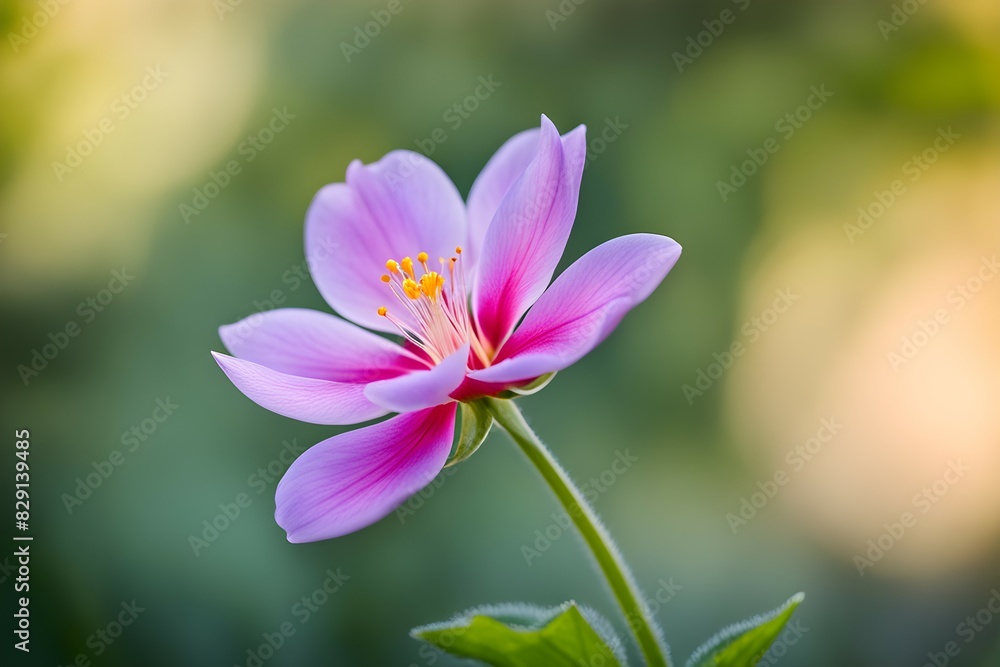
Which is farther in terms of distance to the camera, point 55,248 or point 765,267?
point 765,267

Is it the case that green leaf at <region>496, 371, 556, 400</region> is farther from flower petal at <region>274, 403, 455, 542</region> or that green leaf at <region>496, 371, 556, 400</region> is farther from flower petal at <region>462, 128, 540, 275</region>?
flower petal at <region>462, 128, 540, 275</region>

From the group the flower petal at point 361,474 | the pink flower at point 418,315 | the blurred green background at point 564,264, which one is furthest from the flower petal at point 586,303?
the blurred green background at point 564,264

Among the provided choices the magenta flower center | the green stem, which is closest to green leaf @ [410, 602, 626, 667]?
the green stem

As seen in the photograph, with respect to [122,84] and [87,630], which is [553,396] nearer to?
[87,630]

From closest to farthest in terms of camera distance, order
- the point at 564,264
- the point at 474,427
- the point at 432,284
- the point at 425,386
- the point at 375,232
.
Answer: the point at 425,386
the point at 474,427
the point at 432,284
the point at 375,232
the point at 564,264

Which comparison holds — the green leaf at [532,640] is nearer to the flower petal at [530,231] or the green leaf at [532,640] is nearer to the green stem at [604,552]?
the green stem at [604,552]

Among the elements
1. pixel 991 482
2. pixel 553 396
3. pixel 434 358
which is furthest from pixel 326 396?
pixel 991 482

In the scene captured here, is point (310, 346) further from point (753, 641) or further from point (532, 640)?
point (753, 641)

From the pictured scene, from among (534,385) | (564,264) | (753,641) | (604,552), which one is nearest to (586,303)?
(534,385)
